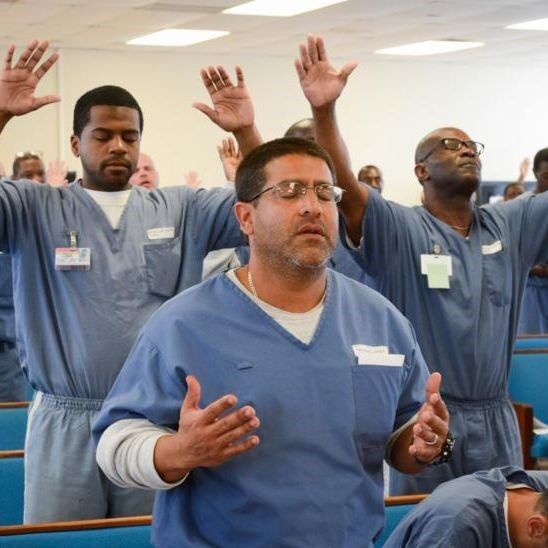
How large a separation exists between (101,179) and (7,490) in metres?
0.97

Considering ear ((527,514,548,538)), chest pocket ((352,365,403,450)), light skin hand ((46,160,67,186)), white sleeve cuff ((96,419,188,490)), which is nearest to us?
white sleeve cuff ((96,419,188,490))

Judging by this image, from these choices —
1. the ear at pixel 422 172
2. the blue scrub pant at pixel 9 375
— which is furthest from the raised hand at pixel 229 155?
the blue scrub pant at pixel 9 375

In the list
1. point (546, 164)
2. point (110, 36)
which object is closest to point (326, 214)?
point (546, 164)

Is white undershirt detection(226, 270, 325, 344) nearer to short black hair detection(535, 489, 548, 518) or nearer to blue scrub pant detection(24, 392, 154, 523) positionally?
short black hair detection(535, 489, 548, 518)

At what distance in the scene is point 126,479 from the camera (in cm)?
215

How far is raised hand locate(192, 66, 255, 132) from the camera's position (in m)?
3.50

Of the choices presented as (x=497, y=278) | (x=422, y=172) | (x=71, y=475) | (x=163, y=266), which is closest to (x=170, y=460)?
(x=71, y=475)

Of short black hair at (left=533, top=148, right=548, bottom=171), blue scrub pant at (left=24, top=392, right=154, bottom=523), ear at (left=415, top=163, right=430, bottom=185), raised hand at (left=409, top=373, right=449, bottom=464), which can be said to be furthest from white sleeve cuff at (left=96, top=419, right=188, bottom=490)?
short black hair at (left=533, top=148, right=548, bottom=171)

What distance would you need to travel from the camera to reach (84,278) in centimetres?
329

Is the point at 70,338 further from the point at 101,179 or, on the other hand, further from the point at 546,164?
the point at 546,164

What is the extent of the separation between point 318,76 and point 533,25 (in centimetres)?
809

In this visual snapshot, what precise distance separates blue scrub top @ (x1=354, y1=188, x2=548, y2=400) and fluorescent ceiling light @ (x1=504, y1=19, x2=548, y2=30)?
23.9 feet

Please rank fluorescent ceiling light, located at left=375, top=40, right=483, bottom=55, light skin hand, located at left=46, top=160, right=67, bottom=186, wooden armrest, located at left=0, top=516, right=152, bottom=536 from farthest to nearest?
fluorescent ceiling light, located at left=375, top=40, right=483, bottom=55 < light skin hand, located at left=46, top=160, right=67, bottom=186 < wooden armrest, located at left=0, top=516, right=152, bottom=536

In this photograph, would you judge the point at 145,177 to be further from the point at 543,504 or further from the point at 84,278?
the point at 543,504
